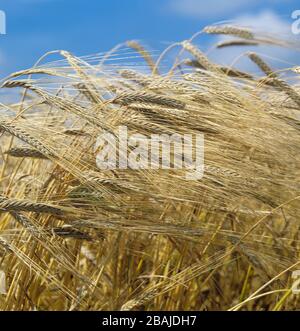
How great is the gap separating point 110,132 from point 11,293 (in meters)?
0.52

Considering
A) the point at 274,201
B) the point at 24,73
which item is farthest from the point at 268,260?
the point at 24,73

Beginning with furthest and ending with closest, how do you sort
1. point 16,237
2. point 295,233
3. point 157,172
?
point 295,233 → point 16,237 → point 157,172

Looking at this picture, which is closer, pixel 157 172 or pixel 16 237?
pixel 157 172

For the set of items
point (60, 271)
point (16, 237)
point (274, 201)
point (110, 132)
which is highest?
point (110, 132)

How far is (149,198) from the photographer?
6.62 ft

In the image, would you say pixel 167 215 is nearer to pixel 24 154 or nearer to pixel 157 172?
pixel 157 172

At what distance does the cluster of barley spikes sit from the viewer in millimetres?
1876

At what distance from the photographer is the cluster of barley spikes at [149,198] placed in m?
1.88
